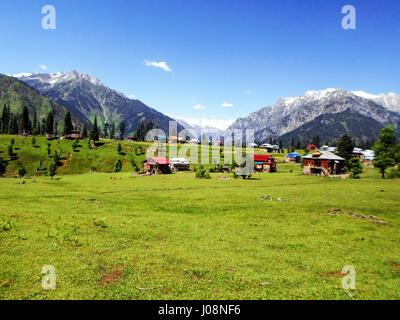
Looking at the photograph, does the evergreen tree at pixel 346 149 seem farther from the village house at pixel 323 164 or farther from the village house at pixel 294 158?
the village house at pixel 294 158

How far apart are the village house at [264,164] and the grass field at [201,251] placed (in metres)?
70.0

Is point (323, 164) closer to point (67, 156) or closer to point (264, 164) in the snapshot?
point (264, 164)

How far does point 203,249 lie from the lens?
18859 millimetres

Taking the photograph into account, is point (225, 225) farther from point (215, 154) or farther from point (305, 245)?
point (215, 154)

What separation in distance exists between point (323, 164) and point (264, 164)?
24.8 m

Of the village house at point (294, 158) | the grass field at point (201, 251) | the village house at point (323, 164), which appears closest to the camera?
the grass field at point (201, 251)

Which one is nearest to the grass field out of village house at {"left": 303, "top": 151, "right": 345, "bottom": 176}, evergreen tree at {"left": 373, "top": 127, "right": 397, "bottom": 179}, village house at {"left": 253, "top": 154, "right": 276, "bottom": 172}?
evergreen tree at {"left": 373, "top": 127, "right": 397, "bottom": 179}

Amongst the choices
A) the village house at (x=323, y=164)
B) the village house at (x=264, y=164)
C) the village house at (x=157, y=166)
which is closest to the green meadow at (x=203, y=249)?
the village house at (x=323, y=164)

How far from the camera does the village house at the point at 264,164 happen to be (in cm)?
10412

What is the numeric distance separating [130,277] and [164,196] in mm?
30789

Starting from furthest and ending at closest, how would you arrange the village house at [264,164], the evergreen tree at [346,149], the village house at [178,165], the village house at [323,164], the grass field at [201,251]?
the village house at [178,165] < the village house at [264,164] < the evergreen tree at [346,149] < the village house at [323,164] < the grass field at [201,251]

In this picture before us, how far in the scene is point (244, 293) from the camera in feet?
40.1

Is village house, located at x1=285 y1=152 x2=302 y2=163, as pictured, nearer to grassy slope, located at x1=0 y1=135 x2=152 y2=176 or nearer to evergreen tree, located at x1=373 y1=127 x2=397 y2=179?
evergreen tree, located at x1=373 y1=127 x2=397 y2=179
